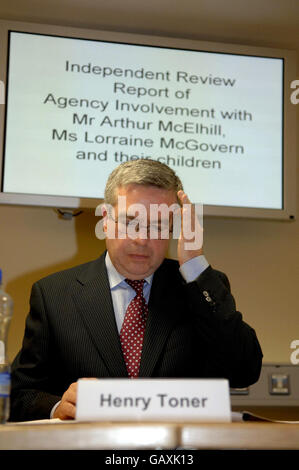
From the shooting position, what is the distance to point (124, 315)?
1.99 meters

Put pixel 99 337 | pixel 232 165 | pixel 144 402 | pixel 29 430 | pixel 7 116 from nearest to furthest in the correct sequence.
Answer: pixel 29 430 → pixel 144 402 → pixel 99 337 → pixel 7 116 → pixel 232 165

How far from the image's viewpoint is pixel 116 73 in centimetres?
307

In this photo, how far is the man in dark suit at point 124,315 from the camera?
179 cm

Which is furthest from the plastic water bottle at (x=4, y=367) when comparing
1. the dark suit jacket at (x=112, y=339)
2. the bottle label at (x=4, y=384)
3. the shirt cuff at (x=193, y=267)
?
the shirt cuff at (x=193, y=267)

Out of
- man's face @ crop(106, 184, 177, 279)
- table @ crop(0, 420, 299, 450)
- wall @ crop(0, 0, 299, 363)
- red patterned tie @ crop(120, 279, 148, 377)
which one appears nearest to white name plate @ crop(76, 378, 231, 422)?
table @ crop(0, 420, 299, 450)

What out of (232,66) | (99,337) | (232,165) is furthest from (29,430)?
(232,66)

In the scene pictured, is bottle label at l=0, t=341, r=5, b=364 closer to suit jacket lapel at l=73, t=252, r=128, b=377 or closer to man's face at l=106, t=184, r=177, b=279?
suit jacket lapel at l=73, t=252, r=128, b=377

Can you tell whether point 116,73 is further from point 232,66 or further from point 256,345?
point 256,345

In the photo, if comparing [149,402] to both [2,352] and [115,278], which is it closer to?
[2,352]

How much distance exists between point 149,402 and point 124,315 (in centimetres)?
97

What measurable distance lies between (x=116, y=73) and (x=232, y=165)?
75 cm

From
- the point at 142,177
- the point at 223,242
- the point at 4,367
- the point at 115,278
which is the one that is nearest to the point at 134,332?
the point at 115,278

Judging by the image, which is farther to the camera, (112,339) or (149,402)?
(112,339)

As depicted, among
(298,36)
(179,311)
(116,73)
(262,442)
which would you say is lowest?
(262,442)
